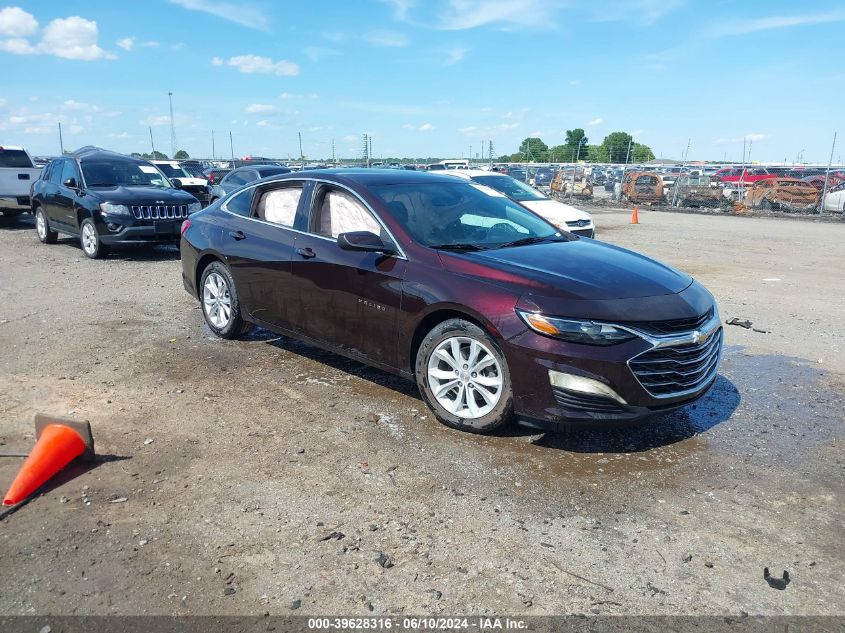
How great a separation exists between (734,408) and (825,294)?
562cm

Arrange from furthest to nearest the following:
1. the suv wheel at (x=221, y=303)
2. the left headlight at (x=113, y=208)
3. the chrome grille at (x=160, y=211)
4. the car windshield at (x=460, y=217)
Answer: the chrome grille at (x=160, y=211), the left headlight at (x=113, y=208), the suv wheel at (x=221, y=303), the car windshield at (x=460, y=217)

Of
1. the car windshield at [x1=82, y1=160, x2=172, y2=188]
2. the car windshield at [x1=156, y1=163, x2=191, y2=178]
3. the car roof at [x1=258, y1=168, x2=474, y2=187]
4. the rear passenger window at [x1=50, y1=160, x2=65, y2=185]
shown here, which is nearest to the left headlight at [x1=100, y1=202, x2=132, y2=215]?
the car windshield at [x1=82, y1=160, x2=172, y2=188]

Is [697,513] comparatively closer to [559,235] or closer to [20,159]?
[559,235]

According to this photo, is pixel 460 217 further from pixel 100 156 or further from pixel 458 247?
pixel 100 156

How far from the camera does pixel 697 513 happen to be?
355 centimetres

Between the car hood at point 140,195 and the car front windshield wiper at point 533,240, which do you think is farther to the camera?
the car hood at point 140,195

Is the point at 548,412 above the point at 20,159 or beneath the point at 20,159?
beneath

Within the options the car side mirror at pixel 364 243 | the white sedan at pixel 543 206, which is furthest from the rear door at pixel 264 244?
the white sedan at pixel 543 206

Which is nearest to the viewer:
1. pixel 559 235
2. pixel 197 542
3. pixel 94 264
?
pixel 197 542

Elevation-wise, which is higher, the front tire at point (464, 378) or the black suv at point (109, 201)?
the black suv at point (109, 201)

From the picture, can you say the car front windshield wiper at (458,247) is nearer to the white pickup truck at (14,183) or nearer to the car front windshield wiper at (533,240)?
the car front windshield wiper at (533,240)

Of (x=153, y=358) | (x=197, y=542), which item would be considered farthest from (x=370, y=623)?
(x=153, y=358)

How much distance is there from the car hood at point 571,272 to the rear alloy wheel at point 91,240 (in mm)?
8938

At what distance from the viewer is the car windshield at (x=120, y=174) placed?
12047mm
